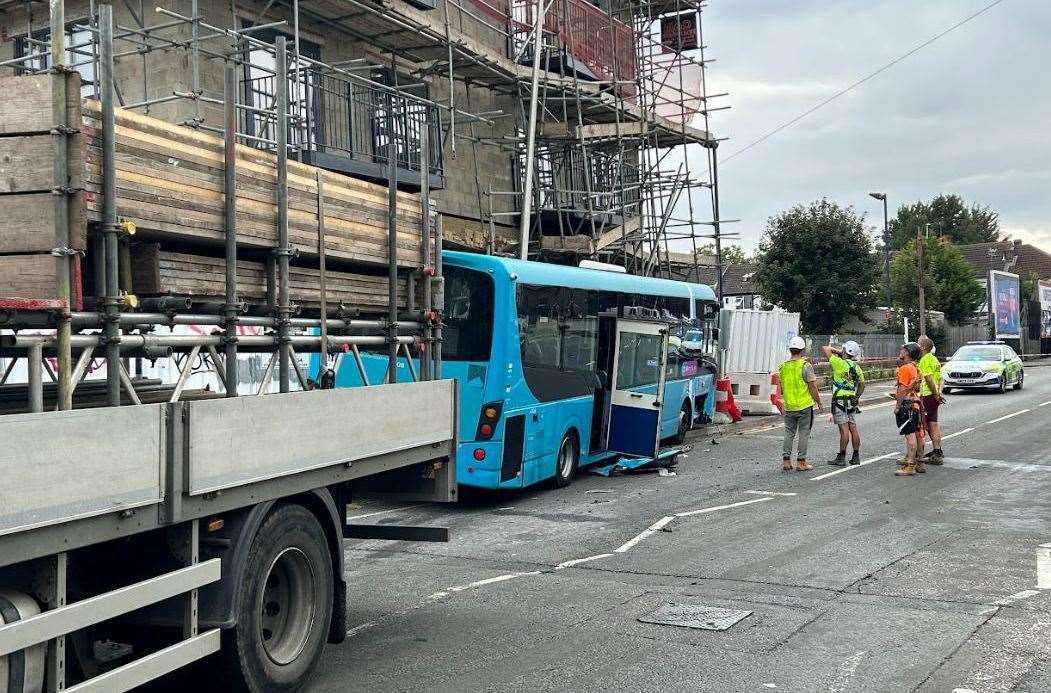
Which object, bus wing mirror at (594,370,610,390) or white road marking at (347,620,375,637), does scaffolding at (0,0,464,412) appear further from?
bus wing mirror at (594,370,610,390)

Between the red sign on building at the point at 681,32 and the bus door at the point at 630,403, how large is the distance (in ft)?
48.0

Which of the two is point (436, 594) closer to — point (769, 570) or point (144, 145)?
point (769, 570)

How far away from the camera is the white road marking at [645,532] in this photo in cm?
944

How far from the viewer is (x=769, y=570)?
27.7 feet

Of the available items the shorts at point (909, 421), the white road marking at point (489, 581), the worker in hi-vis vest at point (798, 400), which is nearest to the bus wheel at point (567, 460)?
the worker in hi-vis vest at point (798, 400)

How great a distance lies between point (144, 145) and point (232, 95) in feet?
2.27

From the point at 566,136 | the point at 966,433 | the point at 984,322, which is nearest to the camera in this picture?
the point at 966,433

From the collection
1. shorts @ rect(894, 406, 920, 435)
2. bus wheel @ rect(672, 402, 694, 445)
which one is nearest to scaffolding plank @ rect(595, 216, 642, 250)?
bus wheel @ rect(672, 402, 694, 445)

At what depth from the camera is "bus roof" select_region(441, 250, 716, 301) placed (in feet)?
39.0

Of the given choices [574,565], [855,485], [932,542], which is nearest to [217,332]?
[574,565]

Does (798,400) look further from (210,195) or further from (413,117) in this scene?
(210,195)

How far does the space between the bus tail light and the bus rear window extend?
530 millimetres

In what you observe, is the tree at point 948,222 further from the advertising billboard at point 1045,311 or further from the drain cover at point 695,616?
the drain cover at point 695,616

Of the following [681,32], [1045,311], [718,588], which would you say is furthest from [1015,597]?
[1045,311]
